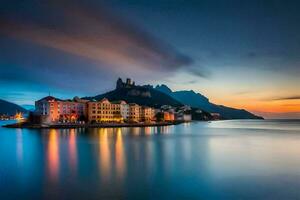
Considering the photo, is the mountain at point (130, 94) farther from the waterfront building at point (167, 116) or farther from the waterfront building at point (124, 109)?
the waterfront building at point (124, 109)

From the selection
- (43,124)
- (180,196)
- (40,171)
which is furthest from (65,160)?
(43,124)

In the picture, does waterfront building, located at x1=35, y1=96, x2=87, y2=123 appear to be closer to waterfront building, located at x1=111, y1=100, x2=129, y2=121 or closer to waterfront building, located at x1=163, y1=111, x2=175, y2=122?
waterfront building, located at x1=111, y1=100, x2=129, y2=121

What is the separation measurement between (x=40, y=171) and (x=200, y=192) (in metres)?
9.96

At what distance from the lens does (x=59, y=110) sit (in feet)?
253

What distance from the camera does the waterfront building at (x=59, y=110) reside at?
73250 mm

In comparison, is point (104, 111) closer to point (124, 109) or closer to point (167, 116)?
point (124, 109)

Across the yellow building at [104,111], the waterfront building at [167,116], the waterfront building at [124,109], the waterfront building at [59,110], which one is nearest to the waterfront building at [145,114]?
the waterfront building at [124,109]

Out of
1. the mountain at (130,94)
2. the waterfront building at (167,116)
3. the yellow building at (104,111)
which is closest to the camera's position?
the yellow building at (104,111)

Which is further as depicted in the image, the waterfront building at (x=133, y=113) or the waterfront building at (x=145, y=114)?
the waterfront building at (x=145, y=114)

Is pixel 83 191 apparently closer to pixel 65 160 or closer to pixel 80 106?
pixel 65 160

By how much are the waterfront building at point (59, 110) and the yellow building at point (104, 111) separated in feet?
10.1

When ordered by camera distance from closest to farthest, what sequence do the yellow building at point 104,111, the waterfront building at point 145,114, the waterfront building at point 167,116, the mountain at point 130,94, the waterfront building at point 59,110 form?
the waterfront building at point 59,110
the yellow building at point 104,111
the waterfront building at point 145,114
the waterfront building at point 167,116
the mountain at point 130,94

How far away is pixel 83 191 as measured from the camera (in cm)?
1137

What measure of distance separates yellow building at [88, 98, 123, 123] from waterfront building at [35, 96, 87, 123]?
3081 millimetres
